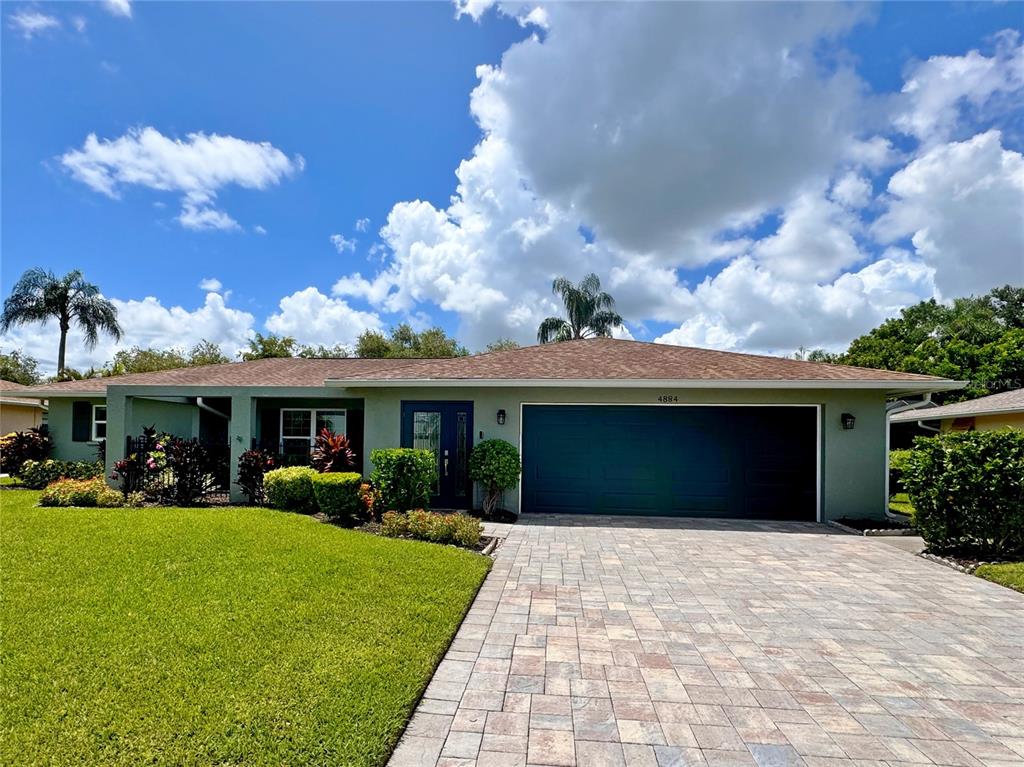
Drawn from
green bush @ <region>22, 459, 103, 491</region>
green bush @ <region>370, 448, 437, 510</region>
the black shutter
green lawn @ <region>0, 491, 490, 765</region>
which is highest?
the black shutter

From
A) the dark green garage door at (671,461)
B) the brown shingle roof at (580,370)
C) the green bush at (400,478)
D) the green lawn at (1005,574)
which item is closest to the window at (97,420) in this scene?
the brown shingle roof at (580,370)

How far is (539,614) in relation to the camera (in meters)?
4.67

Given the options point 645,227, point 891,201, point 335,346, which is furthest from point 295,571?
point 335,346

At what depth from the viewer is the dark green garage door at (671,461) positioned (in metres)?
9.81

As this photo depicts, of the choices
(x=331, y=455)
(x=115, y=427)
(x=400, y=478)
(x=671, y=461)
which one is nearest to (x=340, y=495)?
(x=400, y=478)

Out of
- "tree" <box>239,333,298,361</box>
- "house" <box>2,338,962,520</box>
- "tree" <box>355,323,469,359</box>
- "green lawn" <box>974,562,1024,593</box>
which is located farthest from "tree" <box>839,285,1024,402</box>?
"tree" <box>239,333,298,361</box>

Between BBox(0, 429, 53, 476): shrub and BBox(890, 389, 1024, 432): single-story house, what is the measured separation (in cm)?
2534

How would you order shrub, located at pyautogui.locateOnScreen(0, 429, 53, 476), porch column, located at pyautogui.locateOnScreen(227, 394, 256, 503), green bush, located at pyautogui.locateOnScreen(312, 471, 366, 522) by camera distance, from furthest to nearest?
shrub, located at pyautogui.locateOnScreen(0, 429, 53, 476) < porch column, located at pyautogui.locateOnScreen(227, 394, 256, 503) < green bush, located at pyautogui.locateOnScreen(312, 471, 366, 522)

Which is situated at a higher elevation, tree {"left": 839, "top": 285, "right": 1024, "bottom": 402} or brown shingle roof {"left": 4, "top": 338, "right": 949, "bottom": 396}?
tree {"left": 839, "top": 285, "right": 1024, "bottom": 402}

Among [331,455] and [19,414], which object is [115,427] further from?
[19,414]

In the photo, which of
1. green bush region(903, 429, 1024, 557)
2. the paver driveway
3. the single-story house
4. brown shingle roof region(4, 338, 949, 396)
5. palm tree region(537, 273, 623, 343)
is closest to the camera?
the paver driveway

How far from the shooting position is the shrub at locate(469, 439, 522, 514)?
362 inches

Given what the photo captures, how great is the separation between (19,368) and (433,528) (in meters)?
40.3

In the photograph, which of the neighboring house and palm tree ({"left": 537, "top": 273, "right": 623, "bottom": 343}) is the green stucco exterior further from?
palm tree ({"left": 537, "top": 273, "right": 623, "bottom": 343})
